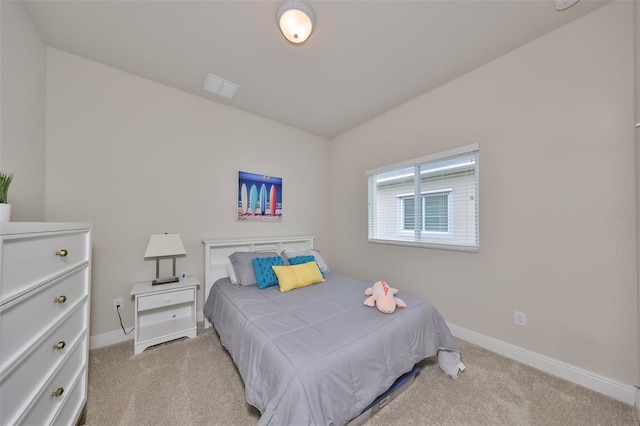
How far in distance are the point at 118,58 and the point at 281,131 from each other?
1865 millimetres

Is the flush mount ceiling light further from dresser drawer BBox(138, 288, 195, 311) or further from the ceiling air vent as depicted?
dresser drawer BBox(138, 288, 195, 311)

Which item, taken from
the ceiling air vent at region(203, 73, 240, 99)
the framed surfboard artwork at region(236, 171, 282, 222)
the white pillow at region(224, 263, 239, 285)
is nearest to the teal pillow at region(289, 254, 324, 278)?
the white pillow at region(224, 263, 239, 285)

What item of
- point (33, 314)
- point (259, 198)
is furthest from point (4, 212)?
point (259, 198)

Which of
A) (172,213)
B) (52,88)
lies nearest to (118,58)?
(52,88)

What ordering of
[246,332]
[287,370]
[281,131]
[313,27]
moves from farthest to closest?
[281,131]
[313,27]
[246,332]
[287,370]

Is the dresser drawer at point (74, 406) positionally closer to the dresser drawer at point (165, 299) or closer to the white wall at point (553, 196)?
the dresser drawer at point (165, 299)

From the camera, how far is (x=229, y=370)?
1826 millimetres

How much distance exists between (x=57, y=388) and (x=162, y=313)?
1489 millimetres

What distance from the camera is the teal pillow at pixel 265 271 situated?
2344 millimetres

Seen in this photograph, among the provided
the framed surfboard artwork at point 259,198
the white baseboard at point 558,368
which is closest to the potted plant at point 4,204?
the framed surfboard artwork at point 259,198

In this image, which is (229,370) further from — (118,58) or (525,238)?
(118,58)

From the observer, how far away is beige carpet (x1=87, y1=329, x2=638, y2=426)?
1396 mm

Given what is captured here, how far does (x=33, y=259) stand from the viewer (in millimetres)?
912

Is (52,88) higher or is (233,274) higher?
(52,88)
